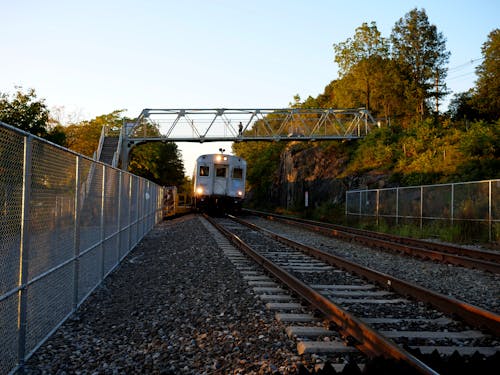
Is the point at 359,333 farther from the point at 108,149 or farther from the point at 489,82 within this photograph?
the point at 489,82

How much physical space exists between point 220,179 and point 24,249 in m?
29.8

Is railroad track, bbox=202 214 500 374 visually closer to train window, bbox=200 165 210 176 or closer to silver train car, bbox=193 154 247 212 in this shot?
silver train car, bbox=193 154 247 212

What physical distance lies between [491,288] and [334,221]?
21.3 m

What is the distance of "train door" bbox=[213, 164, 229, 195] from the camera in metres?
34.2

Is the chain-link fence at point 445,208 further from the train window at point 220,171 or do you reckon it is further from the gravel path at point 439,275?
the train window at point 220,171

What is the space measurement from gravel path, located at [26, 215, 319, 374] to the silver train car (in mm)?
24462

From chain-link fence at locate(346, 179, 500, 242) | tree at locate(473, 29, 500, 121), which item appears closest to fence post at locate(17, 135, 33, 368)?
chain-link fence at locate(346, 179, 500, 242)

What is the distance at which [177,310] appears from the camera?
6906mm

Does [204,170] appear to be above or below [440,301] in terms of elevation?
above

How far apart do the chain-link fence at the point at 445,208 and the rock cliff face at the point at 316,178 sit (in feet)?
22.5

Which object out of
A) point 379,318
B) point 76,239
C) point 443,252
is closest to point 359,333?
point 379,318

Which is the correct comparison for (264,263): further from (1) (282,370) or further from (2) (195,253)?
(1) (282,370)

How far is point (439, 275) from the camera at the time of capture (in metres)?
10.2

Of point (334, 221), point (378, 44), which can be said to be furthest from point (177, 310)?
point (378, 44)
